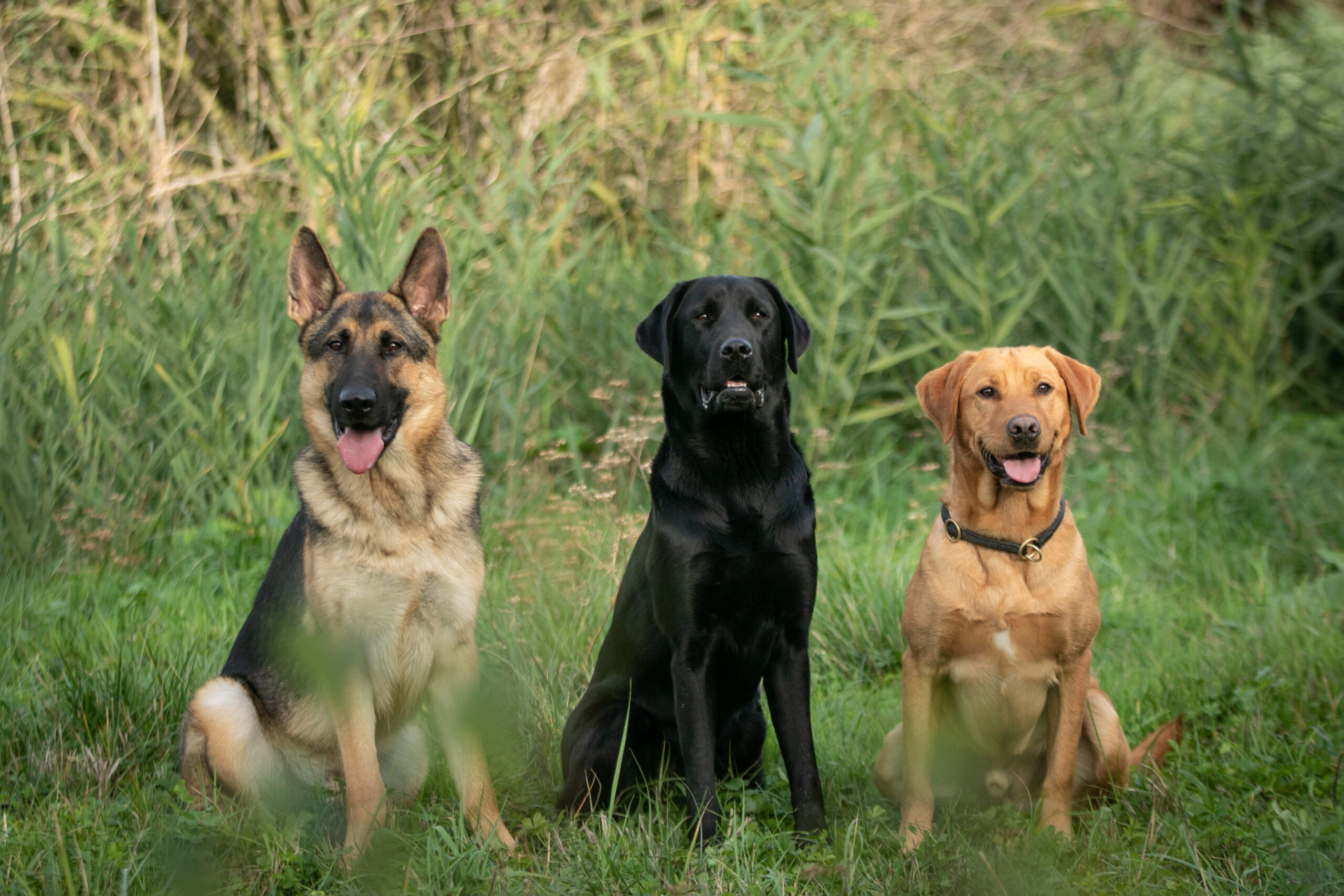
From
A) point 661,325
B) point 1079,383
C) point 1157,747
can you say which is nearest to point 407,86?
point 661,325

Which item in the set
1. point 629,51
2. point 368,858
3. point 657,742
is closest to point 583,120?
point 629,51

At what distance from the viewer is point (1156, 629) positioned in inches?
175

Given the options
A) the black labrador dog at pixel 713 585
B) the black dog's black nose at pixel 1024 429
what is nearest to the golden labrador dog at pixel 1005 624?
the black dog's black nose at pixel 1024 429

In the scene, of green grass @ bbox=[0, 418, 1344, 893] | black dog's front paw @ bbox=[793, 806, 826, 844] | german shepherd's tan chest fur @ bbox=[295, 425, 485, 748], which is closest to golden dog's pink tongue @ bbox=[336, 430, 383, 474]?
german shepherd's tan chest fur @ bbox=[295, 425, 485, 748]

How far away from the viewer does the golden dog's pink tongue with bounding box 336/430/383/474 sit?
3.07 meters

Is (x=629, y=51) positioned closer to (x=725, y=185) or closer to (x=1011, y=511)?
(x=725, y=185)

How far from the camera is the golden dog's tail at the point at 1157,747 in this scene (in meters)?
3.30

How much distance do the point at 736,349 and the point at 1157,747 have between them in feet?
5.64

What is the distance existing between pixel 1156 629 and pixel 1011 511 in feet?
5.51

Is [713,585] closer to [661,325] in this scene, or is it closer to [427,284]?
[661,325]

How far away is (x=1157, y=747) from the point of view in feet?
10.8

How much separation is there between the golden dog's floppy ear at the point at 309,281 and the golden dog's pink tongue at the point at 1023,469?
633mm

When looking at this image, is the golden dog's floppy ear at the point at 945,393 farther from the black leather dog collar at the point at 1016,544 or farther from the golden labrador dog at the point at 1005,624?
the black leather dog collar at the point at 1016,544

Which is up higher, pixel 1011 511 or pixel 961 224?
pixel 961 224
